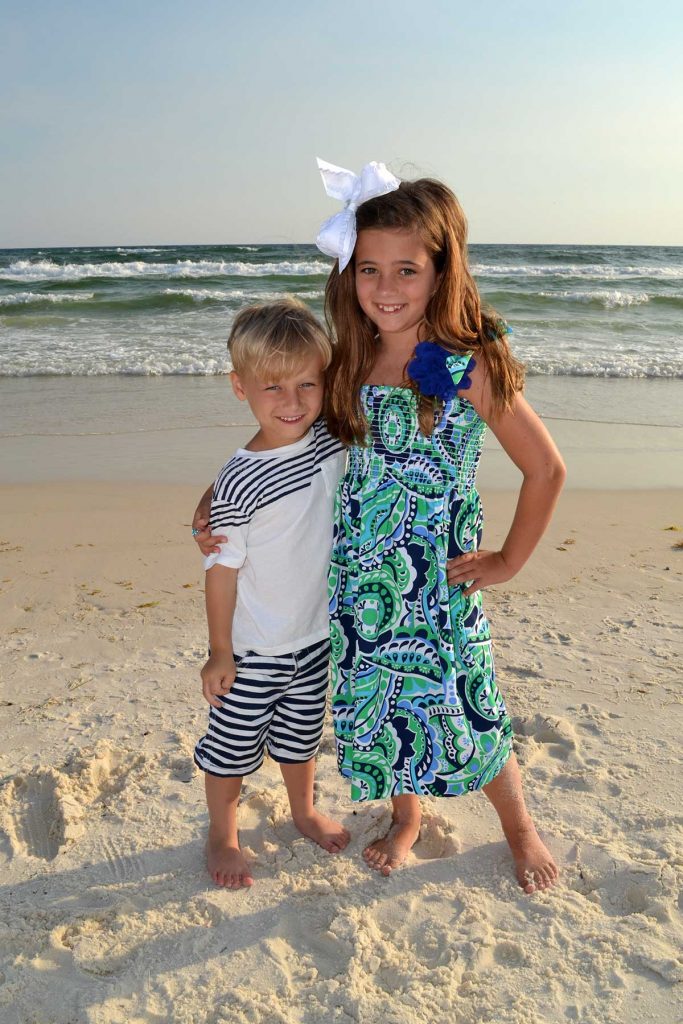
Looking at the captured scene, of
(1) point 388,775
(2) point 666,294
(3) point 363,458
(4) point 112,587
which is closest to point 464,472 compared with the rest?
(3) point 363,458

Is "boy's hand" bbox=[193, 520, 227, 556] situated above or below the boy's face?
below

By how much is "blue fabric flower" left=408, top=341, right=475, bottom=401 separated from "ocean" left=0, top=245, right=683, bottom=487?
4.26 feet

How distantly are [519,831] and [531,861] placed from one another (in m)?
0.08

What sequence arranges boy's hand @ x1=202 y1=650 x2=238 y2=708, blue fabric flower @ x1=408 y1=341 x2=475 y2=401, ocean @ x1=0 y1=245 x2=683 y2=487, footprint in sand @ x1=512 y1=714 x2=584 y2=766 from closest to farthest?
blue fabric flower @ x1=408 y1=341 x2=475 y2=401
boy's hand @ x1=202 y1=650 x2=238 y2=708
footprint in sand @ x1=512 y1=714 x2=584 y2=766
ocean @ x1=0 y1=245 x2=683 y2=487

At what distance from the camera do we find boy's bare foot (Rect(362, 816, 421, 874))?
2.27 m

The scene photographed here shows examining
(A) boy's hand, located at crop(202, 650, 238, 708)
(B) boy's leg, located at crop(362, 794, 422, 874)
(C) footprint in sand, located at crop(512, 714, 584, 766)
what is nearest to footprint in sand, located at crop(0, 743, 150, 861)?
(A) boy's hand, located at crop(202, 650, 238, 708)

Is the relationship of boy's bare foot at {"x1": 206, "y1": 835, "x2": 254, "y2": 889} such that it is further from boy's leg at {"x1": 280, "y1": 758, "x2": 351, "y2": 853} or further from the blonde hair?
the blonde hair

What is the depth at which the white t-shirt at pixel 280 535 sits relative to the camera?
81.2 inches

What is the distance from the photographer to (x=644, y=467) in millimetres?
5938

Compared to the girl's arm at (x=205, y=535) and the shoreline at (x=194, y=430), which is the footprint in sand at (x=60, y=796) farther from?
the shoreline at (x=194, y=430)

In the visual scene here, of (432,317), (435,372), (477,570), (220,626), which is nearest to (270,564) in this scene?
(220,626)

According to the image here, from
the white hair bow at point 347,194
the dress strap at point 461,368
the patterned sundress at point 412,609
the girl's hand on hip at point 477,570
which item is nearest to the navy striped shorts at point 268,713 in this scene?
the patterned sundress at point 412,609

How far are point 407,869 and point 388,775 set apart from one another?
303 mm

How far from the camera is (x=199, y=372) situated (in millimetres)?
9148
